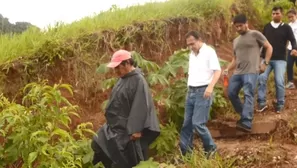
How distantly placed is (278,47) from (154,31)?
1989mm

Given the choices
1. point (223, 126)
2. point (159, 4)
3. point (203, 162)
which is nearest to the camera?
point (203, 162)

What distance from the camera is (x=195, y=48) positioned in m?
5.39

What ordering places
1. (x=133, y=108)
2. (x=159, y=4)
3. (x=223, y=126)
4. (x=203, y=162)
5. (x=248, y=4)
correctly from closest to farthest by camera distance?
(x=133, y=108) < (x=203, y=162) < (x=223, y=126) < (x=159, y=4) < (x=248, y=4)

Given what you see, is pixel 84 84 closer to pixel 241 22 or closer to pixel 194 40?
pixel 194 40

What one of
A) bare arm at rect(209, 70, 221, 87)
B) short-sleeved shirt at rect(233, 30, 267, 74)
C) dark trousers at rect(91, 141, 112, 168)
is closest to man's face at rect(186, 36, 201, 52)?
bare arm at rect(209, 70, 221, 87)

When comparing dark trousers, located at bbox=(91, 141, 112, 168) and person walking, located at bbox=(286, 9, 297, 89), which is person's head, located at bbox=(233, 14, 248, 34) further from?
dark trousers, located at bbox=(91, 141, 112, 168)

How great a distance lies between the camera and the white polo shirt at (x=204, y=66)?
5.30 m

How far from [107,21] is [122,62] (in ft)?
9.48

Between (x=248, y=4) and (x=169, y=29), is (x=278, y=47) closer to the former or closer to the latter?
(x=169, y=29)

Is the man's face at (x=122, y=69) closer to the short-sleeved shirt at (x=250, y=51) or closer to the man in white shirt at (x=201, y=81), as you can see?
the man in white shirt at (x=201, y=81)

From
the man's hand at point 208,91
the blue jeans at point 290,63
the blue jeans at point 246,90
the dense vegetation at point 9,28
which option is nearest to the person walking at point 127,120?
the man's hand at point 208,91

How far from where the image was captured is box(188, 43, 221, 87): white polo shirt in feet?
17.4

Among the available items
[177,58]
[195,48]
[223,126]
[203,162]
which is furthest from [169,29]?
[203,162]

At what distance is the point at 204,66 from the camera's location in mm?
5352
